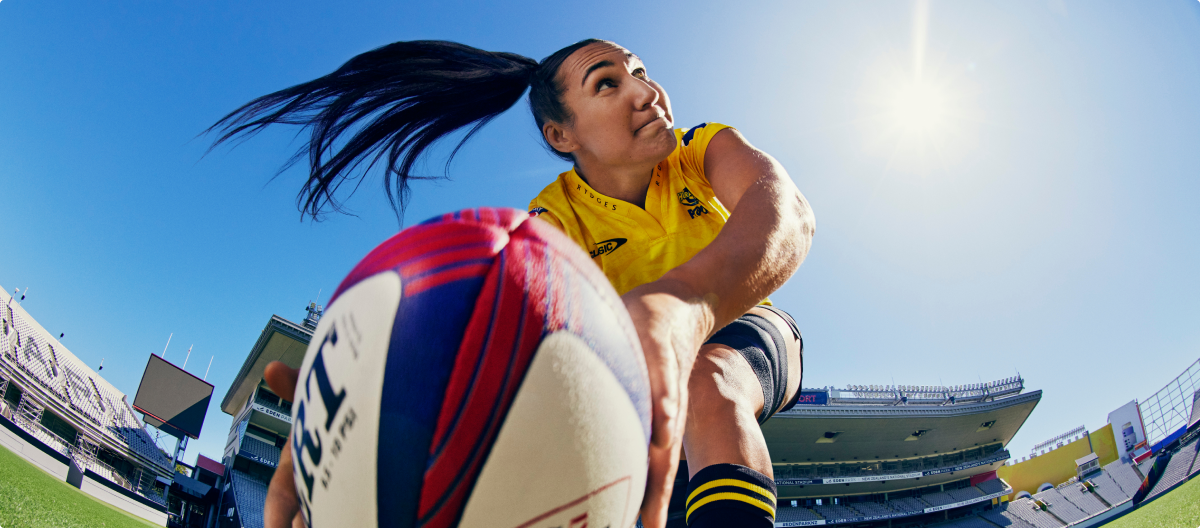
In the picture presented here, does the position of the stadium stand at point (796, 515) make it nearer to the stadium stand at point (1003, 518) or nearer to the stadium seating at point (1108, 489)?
the stadium stand at point (1003, 518)

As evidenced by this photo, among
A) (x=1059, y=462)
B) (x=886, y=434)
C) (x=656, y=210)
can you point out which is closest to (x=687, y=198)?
(x=656, y=210)

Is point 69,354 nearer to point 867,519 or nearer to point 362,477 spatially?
point 362,477

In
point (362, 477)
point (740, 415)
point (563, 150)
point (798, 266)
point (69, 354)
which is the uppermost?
point (69, 354)

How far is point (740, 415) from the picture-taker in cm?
128

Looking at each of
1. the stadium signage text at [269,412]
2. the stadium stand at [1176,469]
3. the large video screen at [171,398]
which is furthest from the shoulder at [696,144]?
the large video screen at [171,398]

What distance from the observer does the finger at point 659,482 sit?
0.75 meters

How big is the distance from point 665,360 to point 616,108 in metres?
1.34

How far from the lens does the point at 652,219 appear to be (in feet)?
6.30

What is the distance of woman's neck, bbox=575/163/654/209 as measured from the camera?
6.33ft

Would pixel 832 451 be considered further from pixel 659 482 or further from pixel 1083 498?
pixel 659 482

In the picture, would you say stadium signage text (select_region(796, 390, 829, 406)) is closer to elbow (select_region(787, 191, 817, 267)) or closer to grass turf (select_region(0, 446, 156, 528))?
grass turf (select_region(0, 446, 156, 528))

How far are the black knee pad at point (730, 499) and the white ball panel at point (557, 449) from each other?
45 cm

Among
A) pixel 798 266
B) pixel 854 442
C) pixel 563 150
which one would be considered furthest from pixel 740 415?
pixel 854 442

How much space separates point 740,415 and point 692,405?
124 mm
